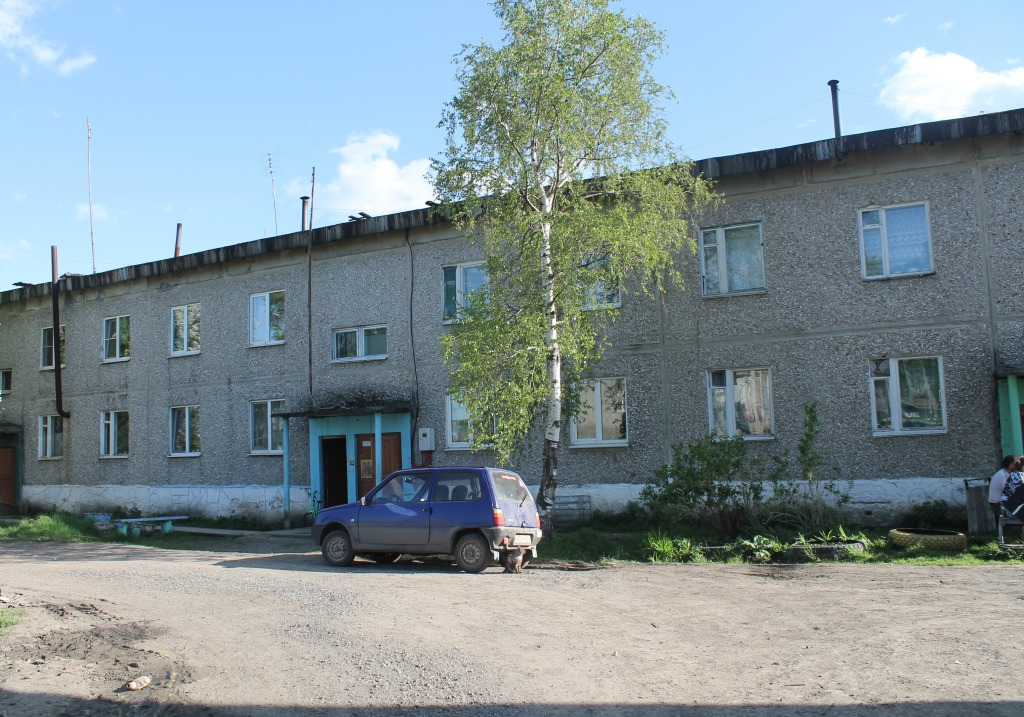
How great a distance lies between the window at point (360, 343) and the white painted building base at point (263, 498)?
3.48 meters

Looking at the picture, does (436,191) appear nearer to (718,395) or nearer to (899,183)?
(718,395)

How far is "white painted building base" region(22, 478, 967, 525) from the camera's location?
15.0 m

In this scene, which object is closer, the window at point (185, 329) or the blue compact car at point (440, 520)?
the blue compact car at point (440, 520)

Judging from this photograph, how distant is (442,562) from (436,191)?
264 inches

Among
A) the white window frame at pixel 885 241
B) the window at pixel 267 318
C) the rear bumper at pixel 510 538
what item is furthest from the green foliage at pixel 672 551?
the window at pixel 267 318

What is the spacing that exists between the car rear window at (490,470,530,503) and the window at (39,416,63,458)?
1978 centimetres

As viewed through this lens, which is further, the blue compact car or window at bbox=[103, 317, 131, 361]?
window at bbox=[103, 317, 131, 361]

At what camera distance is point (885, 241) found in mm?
15758

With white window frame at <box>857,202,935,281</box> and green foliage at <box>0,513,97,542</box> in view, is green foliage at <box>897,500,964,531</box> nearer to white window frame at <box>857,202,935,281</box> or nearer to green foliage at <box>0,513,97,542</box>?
white window frame at <box>857,202,935,281</box>

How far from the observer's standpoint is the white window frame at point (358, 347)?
67.8 ft

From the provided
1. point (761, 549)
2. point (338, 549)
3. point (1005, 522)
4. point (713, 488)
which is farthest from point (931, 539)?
point (338, 549)

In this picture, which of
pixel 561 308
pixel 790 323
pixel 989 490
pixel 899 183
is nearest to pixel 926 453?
pixel 989 490

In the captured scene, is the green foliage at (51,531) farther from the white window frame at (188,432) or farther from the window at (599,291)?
the window at (599,291)

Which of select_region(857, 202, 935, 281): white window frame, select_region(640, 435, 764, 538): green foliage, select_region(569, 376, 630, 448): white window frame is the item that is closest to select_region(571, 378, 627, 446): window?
select_region(569, 376, 630, 448): white window frame
